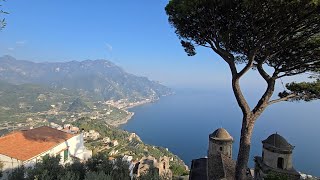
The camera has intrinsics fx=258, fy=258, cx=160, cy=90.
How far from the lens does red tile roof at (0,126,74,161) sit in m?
17.4

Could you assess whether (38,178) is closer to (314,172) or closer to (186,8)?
(186,8)

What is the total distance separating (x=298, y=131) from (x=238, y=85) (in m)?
129

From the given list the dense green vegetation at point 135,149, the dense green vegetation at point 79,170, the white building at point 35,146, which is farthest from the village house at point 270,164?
the dense green vegetation at point 135,149

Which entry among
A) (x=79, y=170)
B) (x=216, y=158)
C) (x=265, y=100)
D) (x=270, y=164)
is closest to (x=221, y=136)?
Answer: (x=216, y=158)

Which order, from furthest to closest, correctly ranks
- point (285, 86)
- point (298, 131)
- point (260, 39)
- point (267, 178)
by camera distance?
point (298, 131) < point (267, 178) < point (285, 86) < point (260, 39)

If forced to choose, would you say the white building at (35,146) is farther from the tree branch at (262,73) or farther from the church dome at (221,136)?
the tree branch at (262,73)

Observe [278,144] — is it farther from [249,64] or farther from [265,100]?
[249,64]

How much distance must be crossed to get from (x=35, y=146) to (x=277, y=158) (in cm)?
1597

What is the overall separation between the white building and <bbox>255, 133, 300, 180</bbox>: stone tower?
12674mm

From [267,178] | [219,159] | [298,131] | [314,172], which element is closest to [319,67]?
[267,178]

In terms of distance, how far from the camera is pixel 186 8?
9.34m

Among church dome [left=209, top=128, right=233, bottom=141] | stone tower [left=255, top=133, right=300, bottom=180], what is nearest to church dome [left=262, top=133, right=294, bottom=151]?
stone tower [left=255, top=133, right=300, bottom=180]

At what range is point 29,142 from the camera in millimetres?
19078

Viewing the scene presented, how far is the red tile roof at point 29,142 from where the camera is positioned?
1739 centimetres
